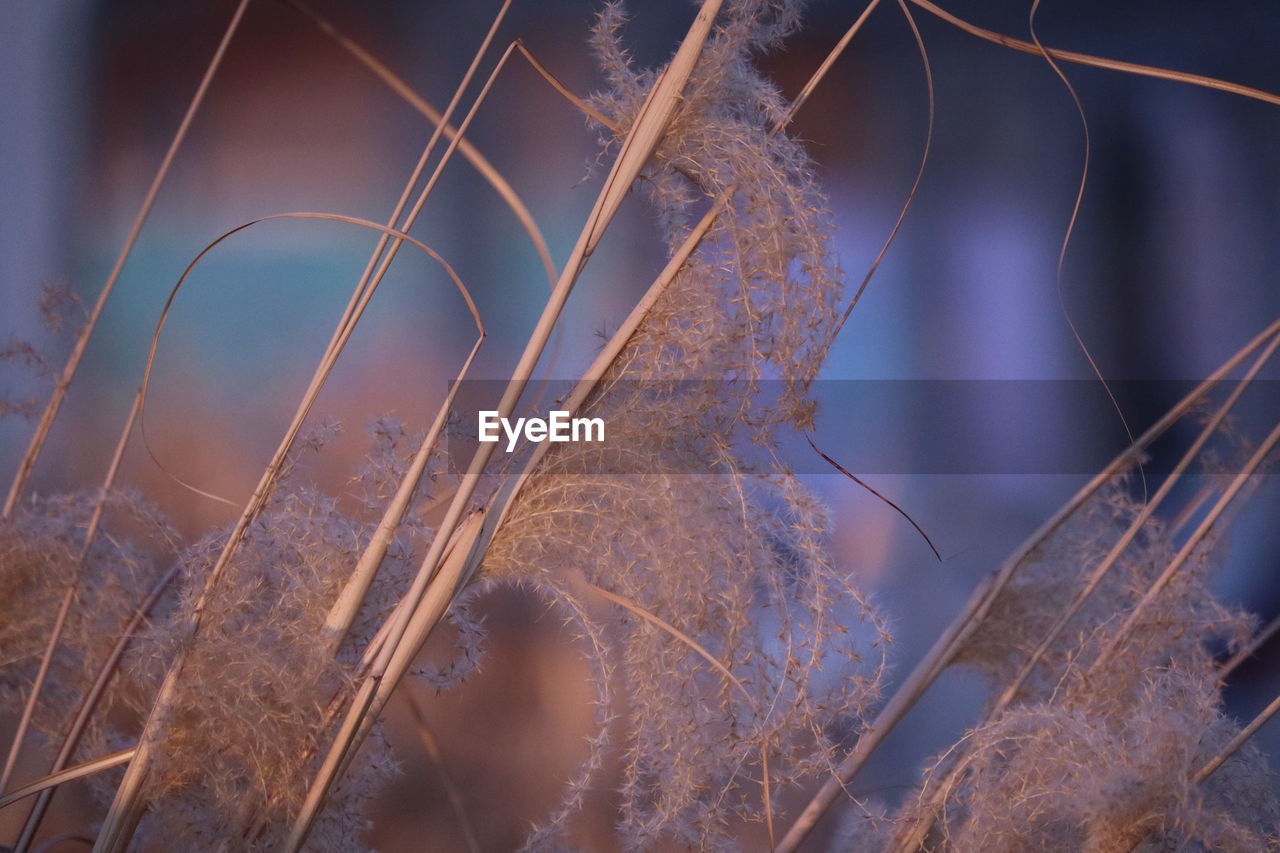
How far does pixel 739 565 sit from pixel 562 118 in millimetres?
442

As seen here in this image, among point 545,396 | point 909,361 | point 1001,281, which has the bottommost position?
point 545,396

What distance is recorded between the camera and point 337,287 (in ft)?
2.31

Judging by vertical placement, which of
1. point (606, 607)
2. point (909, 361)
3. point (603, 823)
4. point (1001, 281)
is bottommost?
point (603, 823)

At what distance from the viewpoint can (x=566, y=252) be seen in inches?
28.1

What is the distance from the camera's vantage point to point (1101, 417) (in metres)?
0.72

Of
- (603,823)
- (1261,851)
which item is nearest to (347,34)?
(603,823)

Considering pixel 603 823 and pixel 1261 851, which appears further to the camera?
pixel 603 823

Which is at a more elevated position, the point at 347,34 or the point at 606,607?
the point at 347,34

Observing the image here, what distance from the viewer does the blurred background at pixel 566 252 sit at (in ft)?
2.27

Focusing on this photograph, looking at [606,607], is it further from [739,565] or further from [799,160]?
[799,160]

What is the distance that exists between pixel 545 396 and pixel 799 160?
32 cm

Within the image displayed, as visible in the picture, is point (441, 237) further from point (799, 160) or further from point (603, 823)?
point (603, 823)

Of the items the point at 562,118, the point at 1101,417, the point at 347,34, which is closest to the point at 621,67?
the point at 562,118

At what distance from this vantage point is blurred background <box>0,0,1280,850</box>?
693 mm
